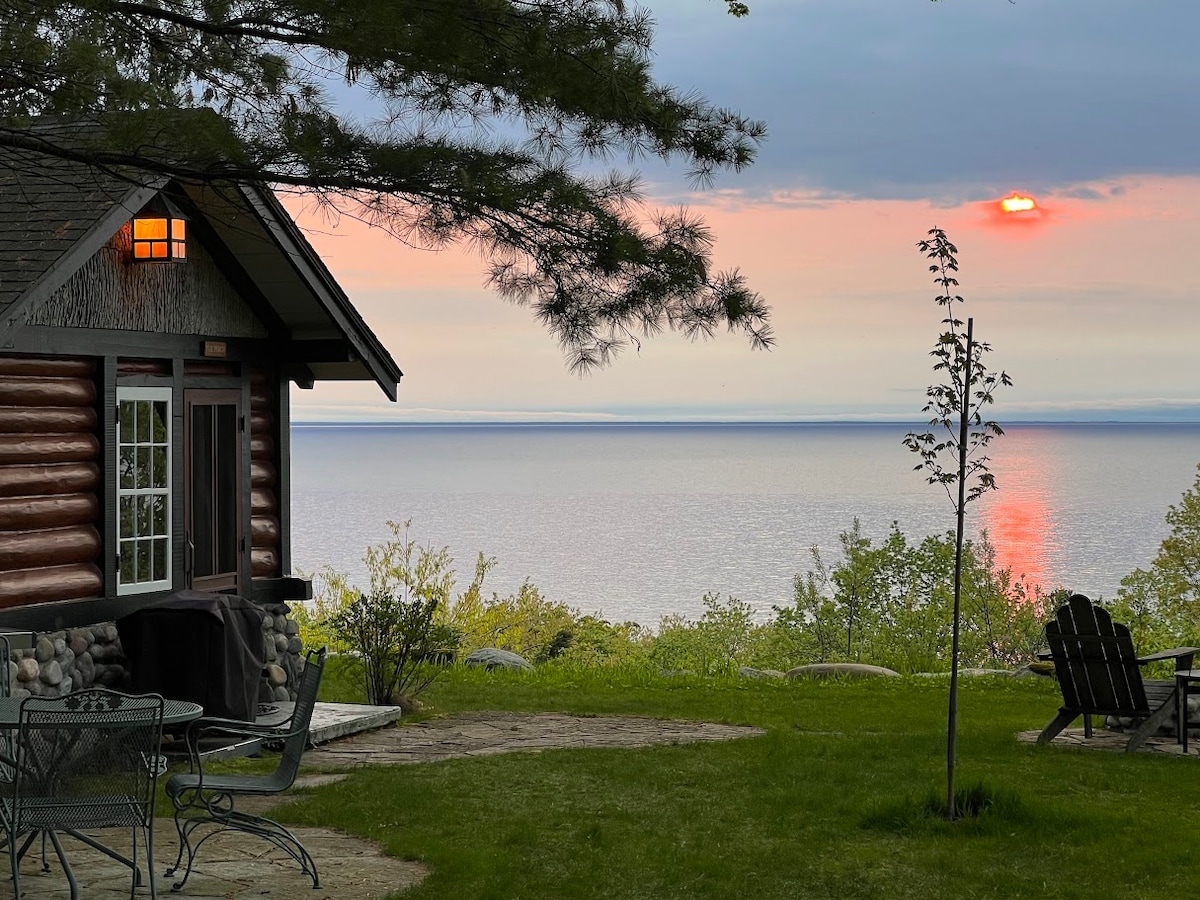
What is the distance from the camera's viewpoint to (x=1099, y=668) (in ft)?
32.4

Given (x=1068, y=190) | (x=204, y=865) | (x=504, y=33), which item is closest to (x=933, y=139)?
(x=1068, y=190)

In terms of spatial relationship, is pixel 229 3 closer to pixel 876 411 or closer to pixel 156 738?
pixel 156 738

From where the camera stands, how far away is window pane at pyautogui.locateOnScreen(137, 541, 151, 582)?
1045cm

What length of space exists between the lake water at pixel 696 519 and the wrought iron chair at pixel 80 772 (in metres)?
24.2

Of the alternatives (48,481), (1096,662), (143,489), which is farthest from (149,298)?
(1096,662)

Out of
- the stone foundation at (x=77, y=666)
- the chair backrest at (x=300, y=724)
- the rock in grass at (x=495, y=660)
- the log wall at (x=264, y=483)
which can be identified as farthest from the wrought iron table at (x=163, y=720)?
the rock in grass at (x=495, y=660)

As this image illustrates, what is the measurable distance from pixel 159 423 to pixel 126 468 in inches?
18.0

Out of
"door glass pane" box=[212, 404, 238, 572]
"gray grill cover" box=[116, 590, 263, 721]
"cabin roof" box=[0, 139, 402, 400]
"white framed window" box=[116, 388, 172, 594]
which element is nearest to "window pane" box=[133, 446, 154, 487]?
"white framed window" box=[116, 388, 172, 594]

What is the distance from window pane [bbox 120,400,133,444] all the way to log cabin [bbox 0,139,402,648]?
0.02m

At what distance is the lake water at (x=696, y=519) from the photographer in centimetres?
3816

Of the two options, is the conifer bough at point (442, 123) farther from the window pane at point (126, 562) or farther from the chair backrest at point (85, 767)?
the window pane at point (126, 562)

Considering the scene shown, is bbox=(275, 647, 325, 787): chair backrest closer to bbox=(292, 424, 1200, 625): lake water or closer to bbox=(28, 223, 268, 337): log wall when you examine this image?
bbox=(28, 223, 268, 337): log wall

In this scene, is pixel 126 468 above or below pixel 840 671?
above

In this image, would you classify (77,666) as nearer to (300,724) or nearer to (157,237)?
(157,237)
